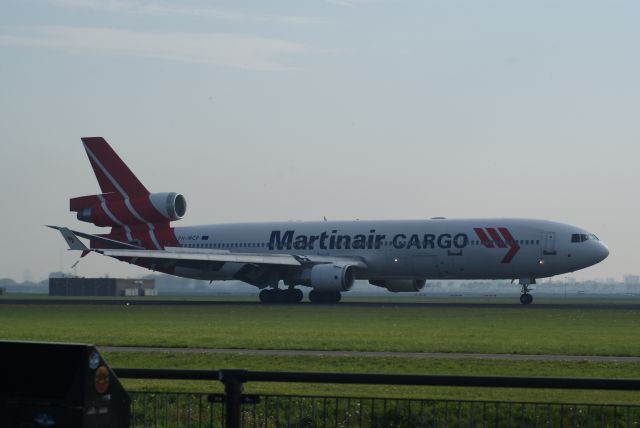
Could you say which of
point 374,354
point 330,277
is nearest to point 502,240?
point 330,277

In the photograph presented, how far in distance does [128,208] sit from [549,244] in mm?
26717

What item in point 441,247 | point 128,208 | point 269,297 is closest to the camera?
point 441,247

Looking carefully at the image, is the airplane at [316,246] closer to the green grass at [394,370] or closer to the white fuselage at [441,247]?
the white fuselage at [441,247]

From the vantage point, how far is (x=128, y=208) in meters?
69.1

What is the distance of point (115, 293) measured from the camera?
127 m

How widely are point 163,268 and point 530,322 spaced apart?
31767mm

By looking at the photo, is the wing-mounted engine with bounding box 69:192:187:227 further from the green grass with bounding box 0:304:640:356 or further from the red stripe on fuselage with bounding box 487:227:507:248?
the red stripe on fuselage with bounding box 487:227:507:248

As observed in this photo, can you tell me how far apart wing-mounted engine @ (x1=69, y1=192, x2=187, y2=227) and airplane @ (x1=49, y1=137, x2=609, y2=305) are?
0.21ft

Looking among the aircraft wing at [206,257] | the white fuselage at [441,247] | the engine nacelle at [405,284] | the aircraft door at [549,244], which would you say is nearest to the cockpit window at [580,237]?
the white fuselage at [441,247]

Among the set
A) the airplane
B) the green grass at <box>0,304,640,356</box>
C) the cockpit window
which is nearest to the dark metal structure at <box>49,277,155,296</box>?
the airplane

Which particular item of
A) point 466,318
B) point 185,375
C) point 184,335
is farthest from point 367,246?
point 185,375

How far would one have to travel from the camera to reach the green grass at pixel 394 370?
62.1ft

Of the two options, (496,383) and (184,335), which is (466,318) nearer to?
(184,335)

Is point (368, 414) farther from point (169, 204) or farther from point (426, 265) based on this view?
point (169, 204)
